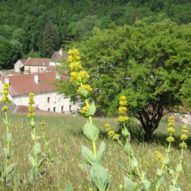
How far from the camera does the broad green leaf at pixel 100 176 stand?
257 centimetres

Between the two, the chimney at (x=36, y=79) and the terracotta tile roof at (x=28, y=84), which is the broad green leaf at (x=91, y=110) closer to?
the terracotta tile roof at (x=28, y=84)

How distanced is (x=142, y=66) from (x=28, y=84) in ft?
138

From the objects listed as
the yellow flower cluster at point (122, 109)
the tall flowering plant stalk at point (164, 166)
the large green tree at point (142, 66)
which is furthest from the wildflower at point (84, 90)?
the large green tree at point (142, 66)

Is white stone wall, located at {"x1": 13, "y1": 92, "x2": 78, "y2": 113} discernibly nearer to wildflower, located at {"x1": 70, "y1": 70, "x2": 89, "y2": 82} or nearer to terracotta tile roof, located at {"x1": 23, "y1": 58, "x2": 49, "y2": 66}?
terracotta tile roof, located at {"x1": 23, "y1": 58, "x2": 49, "y2": 66}

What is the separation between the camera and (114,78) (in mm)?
18000

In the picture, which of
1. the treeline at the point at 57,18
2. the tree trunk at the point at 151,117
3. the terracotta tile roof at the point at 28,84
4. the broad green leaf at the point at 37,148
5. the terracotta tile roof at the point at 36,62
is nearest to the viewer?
the broad green leaf at the point at 37,148

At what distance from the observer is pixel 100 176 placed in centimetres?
259

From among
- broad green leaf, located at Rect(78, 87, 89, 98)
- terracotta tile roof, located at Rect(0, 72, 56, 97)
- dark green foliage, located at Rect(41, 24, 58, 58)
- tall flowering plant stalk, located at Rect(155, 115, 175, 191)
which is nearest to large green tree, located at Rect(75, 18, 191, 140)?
tall flowering plant stalk, located at Rect(155, 115, 175, 191)

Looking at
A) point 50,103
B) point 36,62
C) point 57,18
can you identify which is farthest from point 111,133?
point 57,18

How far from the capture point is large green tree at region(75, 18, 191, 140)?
56.3 ft

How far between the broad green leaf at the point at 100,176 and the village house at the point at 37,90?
5130cm

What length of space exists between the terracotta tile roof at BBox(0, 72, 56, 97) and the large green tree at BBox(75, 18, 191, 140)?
3713 cm

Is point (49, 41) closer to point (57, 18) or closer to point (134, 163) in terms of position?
point (57, 18)

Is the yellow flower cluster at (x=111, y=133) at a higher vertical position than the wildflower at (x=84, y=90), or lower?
lower
